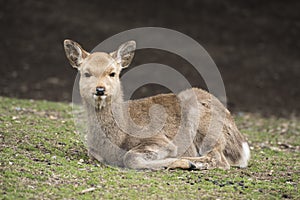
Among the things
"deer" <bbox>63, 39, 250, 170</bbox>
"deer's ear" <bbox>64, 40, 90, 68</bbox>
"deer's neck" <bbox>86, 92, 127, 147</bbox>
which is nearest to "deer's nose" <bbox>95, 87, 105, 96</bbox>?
"deer" <bbox>63, 39, 250, 170</bbox>

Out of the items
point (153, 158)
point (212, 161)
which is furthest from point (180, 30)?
point (153, 158)

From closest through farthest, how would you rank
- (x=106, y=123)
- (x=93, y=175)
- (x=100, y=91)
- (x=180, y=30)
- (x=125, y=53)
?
(x=93, y=175), (x=100, y=91), (x=106, y=123), (x=125, y=53), (x=180, y=30)

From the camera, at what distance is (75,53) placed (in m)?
8.04

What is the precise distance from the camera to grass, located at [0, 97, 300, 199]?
623 cm

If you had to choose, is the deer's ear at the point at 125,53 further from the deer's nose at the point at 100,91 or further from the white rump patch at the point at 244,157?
the white rump patch at the point at 244,157

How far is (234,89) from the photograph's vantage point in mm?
16734

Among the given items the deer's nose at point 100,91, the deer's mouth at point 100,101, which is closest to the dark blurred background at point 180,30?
the deer's mouth at point 100,101

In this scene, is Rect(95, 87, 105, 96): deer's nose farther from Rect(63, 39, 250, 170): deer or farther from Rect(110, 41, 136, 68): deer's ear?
Rect(110, 41, 136, 68): deer's ear

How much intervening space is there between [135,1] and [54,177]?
1684 centimetres

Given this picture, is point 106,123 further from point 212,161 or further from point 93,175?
point 212,161

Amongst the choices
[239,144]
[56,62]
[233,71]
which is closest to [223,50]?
[233,71]

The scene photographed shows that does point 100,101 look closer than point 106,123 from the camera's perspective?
Yes

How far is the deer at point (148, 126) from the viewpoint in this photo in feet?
24.6

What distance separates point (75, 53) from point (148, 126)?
1.62 meters
